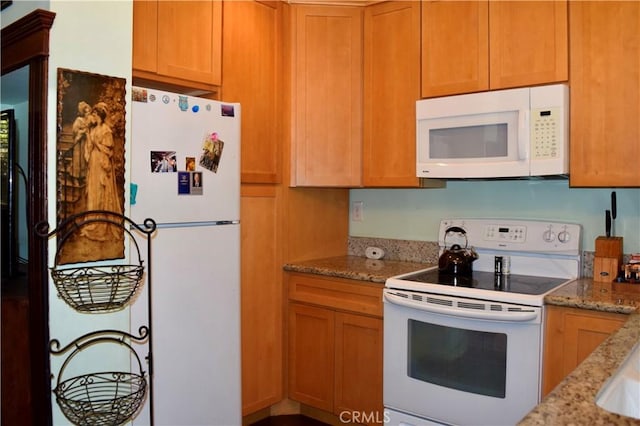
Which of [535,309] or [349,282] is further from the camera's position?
[349,282]

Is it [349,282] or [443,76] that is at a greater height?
[443,76]

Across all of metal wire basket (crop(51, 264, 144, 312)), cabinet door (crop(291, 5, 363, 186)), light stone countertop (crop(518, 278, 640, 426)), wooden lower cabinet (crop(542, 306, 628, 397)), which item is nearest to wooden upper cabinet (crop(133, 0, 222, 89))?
cabinet door (crop(291, 5, 363, 186))

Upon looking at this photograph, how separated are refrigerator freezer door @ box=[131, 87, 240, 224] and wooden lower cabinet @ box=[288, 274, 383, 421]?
74 centimetres

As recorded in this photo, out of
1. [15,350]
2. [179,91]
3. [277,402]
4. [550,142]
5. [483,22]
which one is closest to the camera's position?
[15,350]

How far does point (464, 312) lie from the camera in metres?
2.21

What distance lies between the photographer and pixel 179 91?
2.68 m

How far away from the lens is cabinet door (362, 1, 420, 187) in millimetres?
2760

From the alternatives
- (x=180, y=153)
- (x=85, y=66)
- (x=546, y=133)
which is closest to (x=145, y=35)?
(x=180, y=153)

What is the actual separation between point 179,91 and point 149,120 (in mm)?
714

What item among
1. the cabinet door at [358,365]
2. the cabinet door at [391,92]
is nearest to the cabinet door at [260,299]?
the cabinet door at [358,365]

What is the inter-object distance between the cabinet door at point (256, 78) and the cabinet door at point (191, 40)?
0.06m

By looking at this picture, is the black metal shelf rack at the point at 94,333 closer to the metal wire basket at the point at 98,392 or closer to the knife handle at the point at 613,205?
the metal wire basket at the point at 98,392

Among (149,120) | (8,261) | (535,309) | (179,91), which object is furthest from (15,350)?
(535,309)

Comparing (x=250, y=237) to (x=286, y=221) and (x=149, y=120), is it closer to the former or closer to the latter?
(x=286, y=221)
